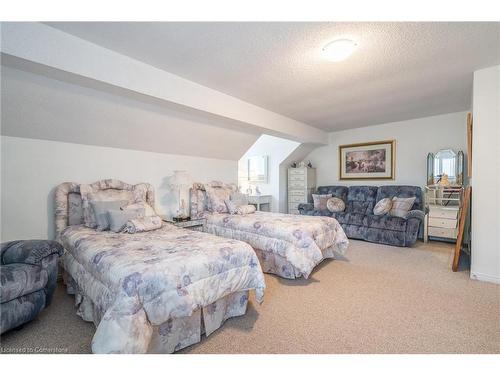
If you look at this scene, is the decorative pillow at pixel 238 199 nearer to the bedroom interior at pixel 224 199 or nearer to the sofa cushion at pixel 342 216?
the bedroom interior at pixel 224 199

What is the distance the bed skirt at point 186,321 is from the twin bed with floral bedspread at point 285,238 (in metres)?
0.86

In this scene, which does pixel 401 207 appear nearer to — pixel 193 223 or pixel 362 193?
pixel 362 193

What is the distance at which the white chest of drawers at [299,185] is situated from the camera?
5.71 metres

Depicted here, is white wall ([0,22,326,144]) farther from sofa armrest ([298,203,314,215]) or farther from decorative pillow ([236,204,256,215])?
sofa armrest ([298,203,314,215])

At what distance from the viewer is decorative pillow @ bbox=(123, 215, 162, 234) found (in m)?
2.48

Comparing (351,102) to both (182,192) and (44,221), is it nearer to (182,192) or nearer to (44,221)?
(182,192)

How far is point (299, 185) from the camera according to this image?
19.1 feet

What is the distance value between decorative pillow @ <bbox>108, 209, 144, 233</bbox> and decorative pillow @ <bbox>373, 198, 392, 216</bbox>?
13.4ft

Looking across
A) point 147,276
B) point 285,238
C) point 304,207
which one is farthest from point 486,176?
point 147,276

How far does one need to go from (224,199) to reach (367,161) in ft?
11.3
